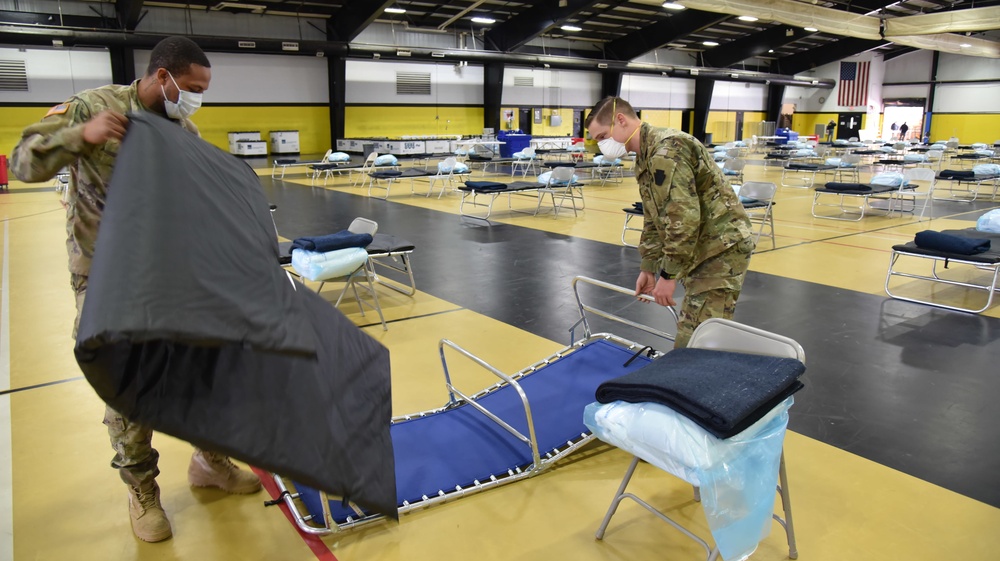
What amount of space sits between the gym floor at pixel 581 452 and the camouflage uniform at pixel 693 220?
0.78 m

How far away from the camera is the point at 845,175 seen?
15727 mm

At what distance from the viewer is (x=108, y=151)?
201 centimetres

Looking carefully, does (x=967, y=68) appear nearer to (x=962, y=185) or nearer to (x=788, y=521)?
(x=962, y=185)

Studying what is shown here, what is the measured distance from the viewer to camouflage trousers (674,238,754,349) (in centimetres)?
256

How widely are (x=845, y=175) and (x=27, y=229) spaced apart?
648 inches

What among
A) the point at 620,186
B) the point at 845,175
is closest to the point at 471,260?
the point at 620,186

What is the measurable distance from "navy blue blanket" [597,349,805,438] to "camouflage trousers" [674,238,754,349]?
0.55m

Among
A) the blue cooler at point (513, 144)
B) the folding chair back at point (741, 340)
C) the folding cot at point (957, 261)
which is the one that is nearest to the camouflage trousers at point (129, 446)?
the folding chair back at point (741, 340)

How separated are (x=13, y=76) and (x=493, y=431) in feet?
60.2

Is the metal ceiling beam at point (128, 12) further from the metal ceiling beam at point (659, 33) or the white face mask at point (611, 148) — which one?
the white face mask at point (611, 148)

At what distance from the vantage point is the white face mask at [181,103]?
82.0 inches

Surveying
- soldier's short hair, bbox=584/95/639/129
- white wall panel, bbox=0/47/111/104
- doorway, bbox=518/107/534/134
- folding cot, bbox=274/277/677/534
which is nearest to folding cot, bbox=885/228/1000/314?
folding cot, bbox=274/277/677/534

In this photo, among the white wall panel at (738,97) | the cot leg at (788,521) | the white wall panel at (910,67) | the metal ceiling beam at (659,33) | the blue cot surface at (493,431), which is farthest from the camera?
the white wall panel at (910,67)

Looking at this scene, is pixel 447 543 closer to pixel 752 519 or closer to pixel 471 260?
pixel 752 519
